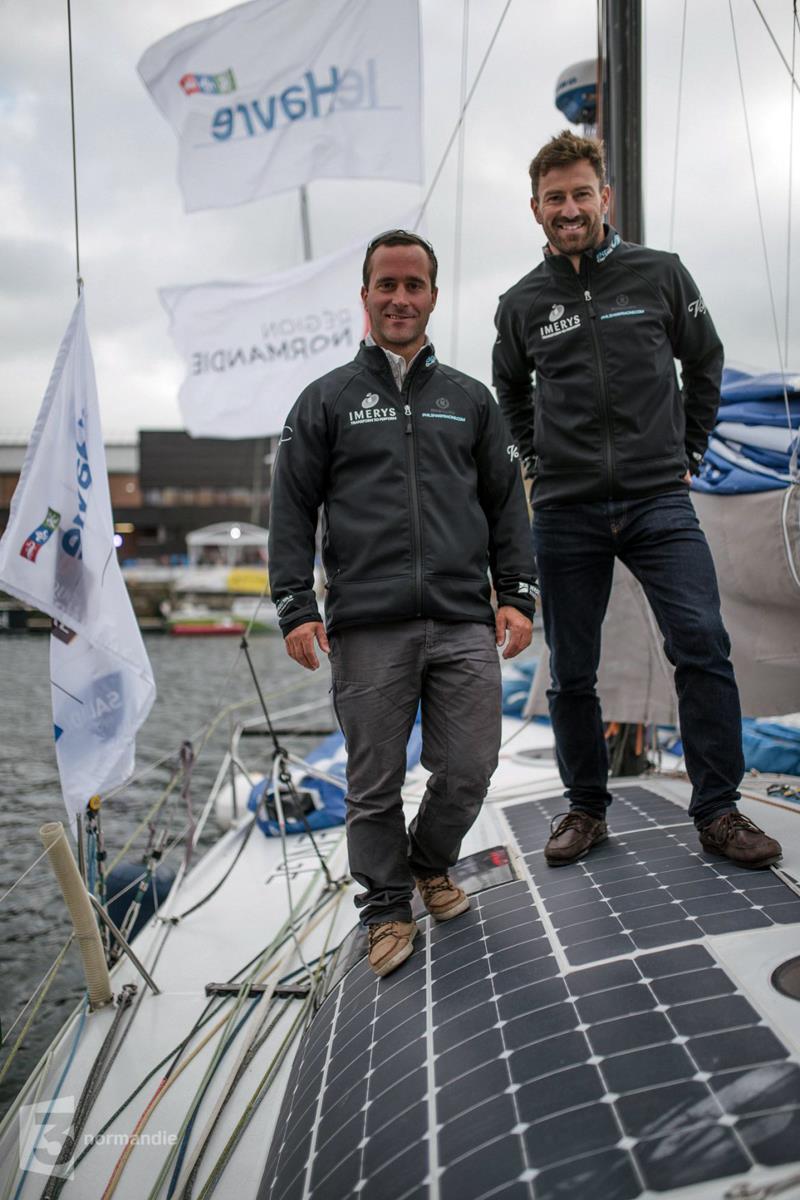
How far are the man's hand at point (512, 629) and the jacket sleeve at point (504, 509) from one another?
2 cm

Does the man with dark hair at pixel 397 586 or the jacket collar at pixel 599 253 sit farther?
the jacket collar at pixel 599 253

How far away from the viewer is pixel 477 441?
2.46m

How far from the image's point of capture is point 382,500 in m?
2.27

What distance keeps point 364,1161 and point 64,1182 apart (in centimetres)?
99

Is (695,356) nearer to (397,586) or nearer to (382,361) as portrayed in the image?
(382,361)

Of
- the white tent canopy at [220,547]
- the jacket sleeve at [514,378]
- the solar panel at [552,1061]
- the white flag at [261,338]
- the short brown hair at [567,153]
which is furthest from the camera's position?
the white tent canopy at [220,547]

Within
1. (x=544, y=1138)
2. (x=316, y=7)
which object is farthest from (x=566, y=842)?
(x=316, y=7)

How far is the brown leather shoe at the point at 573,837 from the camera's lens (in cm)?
248

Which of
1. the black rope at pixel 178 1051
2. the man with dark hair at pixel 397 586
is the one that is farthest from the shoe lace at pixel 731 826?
the black rope at pixel 178 1051

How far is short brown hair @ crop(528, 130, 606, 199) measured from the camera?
2.47m

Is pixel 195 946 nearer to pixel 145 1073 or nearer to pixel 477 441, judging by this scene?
pixel 145 1073

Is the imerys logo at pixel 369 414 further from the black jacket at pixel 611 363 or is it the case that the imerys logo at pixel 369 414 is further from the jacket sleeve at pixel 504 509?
the black jacket at pixel 611 363

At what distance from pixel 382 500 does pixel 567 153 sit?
112 centimetres

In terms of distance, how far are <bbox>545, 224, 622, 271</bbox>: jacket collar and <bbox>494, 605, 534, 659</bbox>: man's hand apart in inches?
40.4
